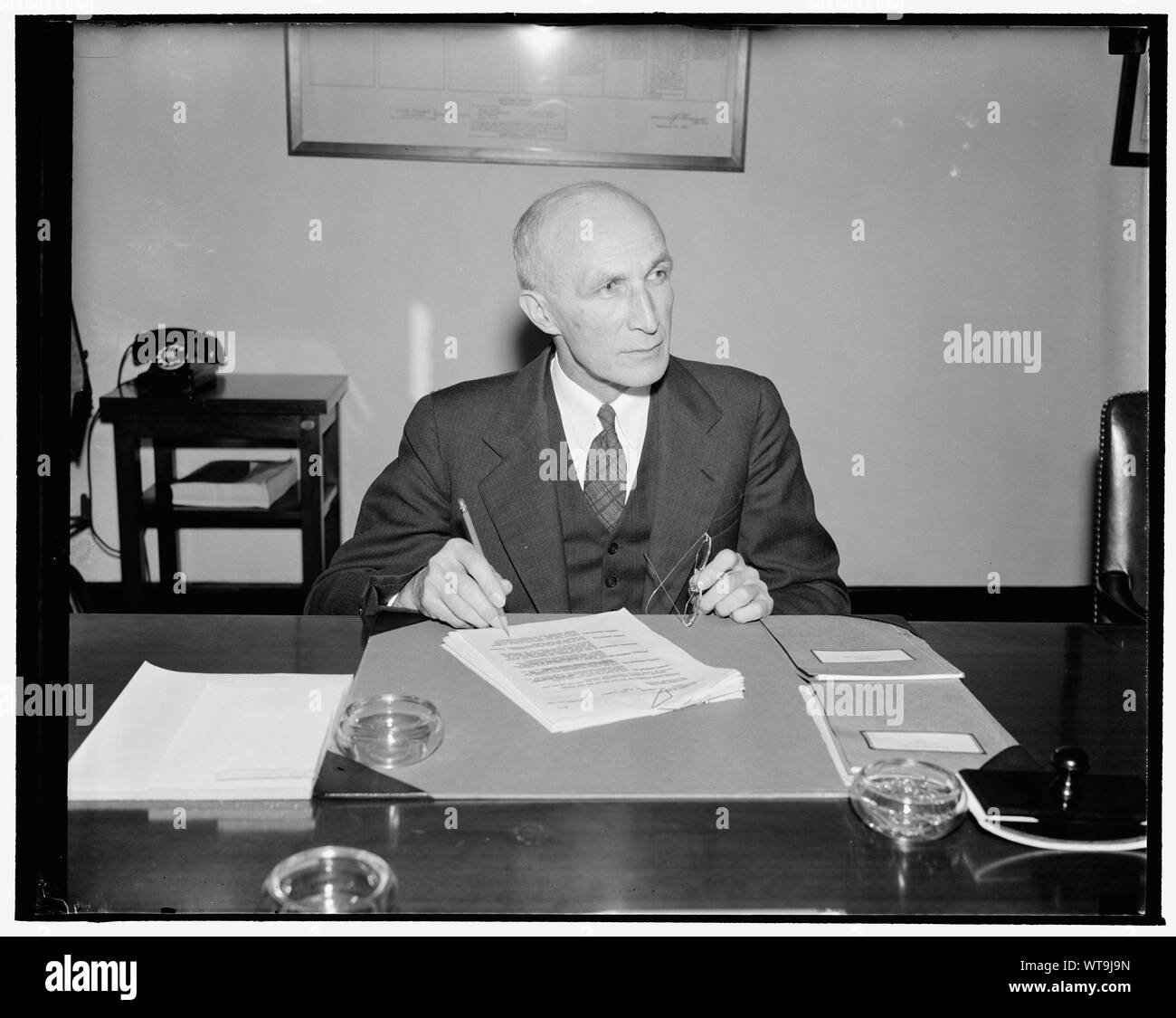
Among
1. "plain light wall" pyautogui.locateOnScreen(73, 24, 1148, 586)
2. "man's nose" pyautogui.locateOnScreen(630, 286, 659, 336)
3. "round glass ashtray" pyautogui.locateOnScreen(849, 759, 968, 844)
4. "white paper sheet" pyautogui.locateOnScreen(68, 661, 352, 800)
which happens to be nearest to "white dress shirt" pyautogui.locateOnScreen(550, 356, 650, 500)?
"man's nose" pyautogui.locateOnScreen(630, 286, 659, 336)

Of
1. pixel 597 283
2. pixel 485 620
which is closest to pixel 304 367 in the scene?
pixel 597 283

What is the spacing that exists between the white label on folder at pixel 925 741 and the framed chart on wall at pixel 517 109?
2522 mm

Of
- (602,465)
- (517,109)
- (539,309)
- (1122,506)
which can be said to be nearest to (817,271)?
(517,109)

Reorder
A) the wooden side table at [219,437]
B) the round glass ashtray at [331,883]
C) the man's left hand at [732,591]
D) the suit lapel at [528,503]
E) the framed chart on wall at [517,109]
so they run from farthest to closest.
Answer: the framed chart on wall at [517,109]
the wooden side table at [219,437]
the suit lapel at [528,503]
the man's left hand at [732,591]
the round glass ashtray at [331,883]

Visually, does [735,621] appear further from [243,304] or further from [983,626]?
[243,304]

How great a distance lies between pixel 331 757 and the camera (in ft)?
3.27

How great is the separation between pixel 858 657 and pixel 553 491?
0.63 metres

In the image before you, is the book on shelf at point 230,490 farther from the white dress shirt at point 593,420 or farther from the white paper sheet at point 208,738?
the white paper sheet at point 208,738

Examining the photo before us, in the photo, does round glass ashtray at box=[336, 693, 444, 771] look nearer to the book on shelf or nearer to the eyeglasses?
the eyeglasses

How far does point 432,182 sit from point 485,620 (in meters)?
2.32

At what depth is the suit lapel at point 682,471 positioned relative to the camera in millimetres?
1733

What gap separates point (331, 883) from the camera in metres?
0.84

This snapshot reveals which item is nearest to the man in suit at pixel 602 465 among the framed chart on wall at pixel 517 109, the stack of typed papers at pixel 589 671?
the stack of typed papers at pixel 589 671
